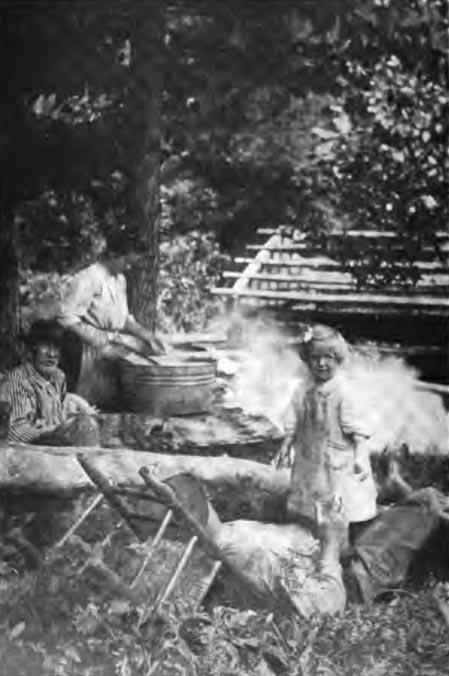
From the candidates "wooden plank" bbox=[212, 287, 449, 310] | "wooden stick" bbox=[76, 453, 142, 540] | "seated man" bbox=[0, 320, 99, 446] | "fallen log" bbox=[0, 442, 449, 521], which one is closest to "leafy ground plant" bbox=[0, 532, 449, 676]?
"wooden stick" bbox=[76, 453, 142, 540]

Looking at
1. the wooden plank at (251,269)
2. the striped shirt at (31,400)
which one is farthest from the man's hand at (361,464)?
the striped shirt at (31,400)

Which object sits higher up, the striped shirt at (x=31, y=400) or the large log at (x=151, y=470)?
the striped shirt at (x=31, y=400)

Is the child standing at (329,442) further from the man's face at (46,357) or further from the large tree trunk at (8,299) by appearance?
the large tree trunk at (8,299)

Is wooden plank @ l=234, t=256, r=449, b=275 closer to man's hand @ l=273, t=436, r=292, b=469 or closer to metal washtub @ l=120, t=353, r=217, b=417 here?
metal washtub @ l=120, t=353, r=217, b=417

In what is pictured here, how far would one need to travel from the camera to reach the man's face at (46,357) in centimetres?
343

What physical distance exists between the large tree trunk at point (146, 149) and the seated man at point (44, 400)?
265 mm

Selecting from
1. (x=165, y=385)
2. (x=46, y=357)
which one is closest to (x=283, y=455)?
(x=165, y=385)

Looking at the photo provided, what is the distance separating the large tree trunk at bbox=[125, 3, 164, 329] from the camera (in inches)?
133

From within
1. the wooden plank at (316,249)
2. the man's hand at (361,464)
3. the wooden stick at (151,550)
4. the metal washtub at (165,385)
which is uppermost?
the wooden plank at (316,249)

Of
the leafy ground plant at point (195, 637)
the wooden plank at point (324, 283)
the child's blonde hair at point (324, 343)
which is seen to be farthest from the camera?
the wooden plank at point (324, 283)

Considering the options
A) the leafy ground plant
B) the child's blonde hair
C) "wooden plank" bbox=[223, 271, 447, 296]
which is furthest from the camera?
"wooden plank" bbox=[223, 271, 447, 296]

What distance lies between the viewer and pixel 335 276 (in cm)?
345

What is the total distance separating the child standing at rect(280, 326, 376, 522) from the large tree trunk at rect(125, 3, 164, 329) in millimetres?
484

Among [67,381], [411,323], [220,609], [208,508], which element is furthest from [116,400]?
[411,323]
